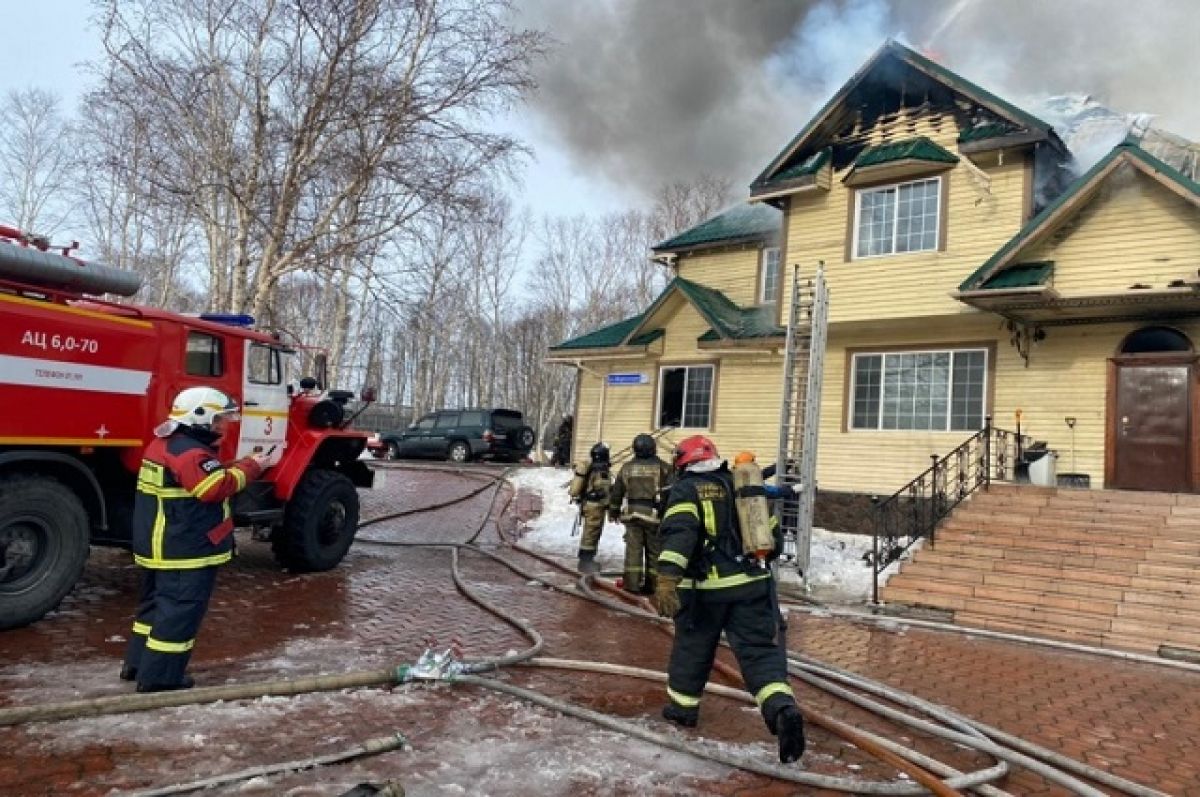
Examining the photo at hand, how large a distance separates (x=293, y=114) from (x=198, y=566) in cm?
1064

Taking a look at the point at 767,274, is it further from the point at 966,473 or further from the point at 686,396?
the point at 966,473

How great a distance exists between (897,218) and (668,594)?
11.4m

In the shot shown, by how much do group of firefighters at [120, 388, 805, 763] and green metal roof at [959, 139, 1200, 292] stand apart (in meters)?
8.63

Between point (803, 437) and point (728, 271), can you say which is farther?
point (728, 271)

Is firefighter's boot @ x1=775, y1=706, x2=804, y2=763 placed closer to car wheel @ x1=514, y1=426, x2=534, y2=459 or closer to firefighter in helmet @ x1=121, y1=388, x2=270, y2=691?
firefighter in helmet @ x1=121, y1=388, x2=270, y2=691

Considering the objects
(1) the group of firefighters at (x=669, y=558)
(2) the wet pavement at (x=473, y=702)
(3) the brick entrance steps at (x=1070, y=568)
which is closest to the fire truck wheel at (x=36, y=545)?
(2) the wet pavement at (x=473, y=702)

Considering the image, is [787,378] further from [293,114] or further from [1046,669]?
[293,114]

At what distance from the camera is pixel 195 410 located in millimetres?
4750

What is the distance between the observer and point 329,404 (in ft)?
29.2

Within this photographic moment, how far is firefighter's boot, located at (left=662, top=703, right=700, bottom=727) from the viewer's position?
14.9 ft

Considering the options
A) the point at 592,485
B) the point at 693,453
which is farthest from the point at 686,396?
the point at 693,453

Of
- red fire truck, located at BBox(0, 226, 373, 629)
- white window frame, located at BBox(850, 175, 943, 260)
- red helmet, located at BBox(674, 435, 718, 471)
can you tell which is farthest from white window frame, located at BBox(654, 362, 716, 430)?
red helmet, located at BBox(674, 435, 718, 471)

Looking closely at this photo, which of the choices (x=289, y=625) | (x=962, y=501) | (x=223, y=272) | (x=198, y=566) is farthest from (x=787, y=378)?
(x=223, y=272)

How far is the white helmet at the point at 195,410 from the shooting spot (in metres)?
4.72
